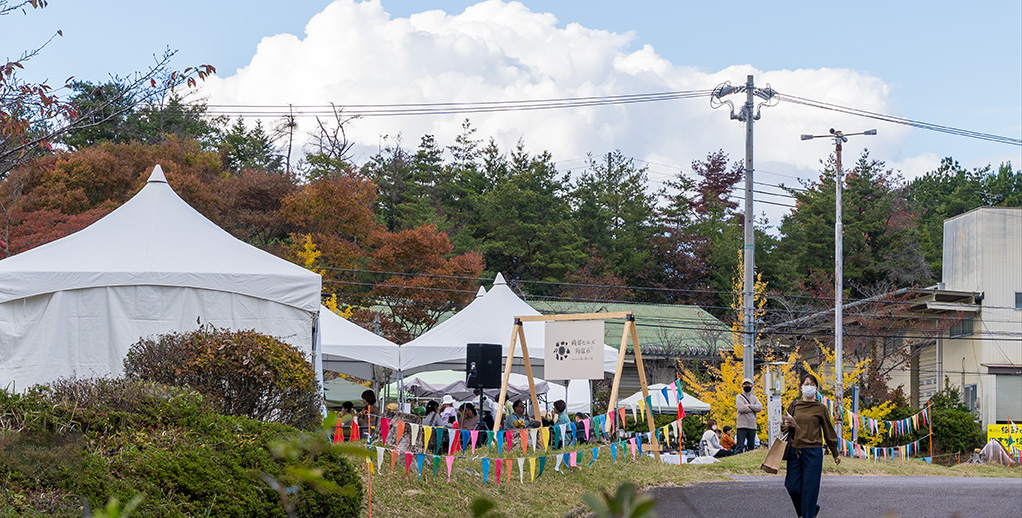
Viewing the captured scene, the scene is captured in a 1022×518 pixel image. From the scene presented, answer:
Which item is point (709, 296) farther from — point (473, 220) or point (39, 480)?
point (39, 480)

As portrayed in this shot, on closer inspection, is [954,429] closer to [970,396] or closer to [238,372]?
[970,396]

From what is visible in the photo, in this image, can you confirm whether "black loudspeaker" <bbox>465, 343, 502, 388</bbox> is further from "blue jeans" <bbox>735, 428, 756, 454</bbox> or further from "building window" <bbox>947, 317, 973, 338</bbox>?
"building window" <bbox>947, 317, 973, 338</bbox>

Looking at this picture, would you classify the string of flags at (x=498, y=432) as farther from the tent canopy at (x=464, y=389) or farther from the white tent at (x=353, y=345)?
the tent canopy at (x=464, y=389)

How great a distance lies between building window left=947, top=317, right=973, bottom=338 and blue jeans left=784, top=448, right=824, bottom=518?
27970 mm

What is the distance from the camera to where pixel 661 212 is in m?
51.1

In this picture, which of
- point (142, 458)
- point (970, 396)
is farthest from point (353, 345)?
point (970, 396)

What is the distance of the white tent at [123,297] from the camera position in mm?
13164

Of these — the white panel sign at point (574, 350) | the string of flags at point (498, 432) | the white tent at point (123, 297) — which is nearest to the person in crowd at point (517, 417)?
the string of flags at point (498, 432)

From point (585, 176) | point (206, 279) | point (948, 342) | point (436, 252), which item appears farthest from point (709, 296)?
point (206, 279)

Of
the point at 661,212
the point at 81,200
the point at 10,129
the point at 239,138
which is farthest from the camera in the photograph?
the point at 661,212

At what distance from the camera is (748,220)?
25.8m

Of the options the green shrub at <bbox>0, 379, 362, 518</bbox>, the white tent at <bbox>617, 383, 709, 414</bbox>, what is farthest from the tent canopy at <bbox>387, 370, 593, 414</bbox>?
the green shrub at <bbox>0, 379, 362, 518</bbox>

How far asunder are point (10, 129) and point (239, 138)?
39954mm

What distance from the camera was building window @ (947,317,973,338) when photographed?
1368 inches
